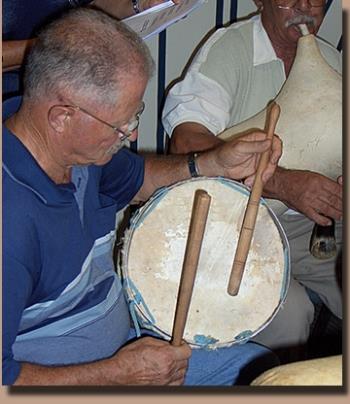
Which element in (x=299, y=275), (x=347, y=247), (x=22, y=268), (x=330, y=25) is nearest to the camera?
(x=22, y=268)

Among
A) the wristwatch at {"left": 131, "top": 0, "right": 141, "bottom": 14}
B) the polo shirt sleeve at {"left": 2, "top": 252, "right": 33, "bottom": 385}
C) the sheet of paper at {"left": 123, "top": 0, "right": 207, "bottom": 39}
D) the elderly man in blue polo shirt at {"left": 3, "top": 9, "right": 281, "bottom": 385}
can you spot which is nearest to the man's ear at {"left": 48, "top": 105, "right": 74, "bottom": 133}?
the elderly man in blue polo shirt at {"left": 3, "top": 9, "right": 281, "bottom": 385}

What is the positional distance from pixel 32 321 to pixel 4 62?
1.58 feet

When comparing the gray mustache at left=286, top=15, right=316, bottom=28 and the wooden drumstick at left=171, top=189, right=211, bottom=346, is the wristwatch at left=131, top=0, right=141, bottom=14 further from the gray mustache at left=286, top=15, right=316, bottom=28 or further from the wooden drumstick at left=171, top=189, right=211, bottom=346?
the wooden drumstick at left=171, top=189, right=211, bottom=346

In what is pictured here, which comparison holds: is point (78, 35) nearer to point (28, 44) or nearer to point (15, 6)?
point (28, 44)

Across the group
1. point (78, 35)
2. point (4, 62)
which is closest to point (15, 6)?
point (4, 62)

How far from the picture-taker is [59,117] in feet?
3.62

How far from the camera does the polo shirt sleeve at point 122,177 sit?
1.42 m

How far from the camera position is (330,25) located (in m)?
2.06

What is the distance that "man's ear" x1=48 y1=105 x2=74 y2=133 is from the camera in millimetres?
1094

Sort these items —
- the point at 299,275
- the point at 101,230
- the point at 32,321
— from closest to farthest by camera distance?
the point at 32,321 → the point at 101,230 → the point at 299,275

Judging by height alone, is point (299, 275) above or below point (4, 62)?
below

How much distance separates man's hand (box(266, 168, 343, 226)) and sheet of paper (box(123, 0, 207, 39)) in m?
0.37

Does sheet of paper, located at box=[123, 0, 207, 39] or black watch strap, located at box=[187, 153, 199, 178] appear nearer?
sheet of paper, located at box=[123, 0, 207, 39]

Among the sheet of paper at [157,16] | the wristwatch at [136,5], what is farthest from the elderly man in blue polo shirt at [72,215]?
the wristwatch at [136,5]
